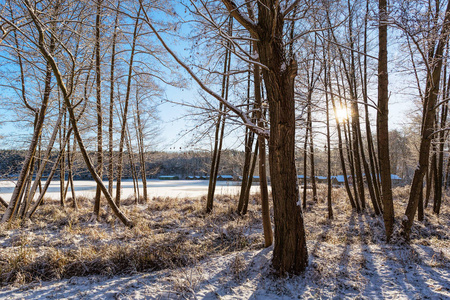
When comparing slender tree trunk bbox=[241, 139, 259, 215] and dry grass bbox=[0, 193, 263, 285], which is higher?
slender tree trunk bbox=[241, 139, 259, 215]

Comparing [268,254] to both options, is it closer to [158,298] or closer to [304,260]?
[304,260]

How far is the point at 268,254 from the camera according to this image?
369cm

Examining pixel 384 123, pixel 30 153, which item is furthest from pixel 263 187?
pixel 30 153

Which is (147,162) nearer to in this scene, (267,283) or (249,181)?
(249,181)

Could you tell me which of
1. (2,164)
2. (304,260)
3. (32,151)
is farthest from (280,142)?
(2,164)

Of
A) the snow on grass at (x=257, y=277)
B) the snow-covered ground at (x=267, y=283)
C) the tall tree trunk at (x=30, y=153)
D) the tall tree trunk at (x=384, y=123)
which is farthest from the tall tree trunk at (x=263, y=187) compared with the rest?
the tall tree trunk at (x=30, y=153)

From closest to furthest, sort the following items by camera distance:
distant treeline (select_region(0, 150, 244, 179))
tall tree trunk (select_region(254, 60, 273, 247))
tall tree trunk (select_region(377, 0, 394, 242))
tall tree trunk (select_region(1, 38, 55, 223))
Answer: tall tree trunk (select_region(254, 60, 273, 247)), tall tree trunk (select_region(377, 0, 394, 242)), tall tree trunk (select_region(1, 38, 55, 223)), distant treeline (select_region(0, 150, 244, 179))

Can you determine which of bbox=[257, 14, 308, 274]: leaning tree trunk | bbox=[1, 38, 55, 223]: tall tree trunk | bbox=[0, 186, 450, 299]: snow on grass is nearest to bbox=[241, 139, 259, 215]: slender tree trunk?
bbox=[0, 186, 450, 299]: snow on grass

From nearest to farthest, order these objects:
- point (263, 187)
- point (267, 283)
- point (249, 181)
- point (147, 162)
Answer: point (267, 283) → point (263, 187) → point (249, 181) → point (147, 162)

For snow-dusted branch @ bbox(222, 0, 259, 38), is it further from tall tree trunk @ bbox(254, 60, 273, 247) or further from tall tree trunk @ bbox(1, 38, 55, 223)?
tall tree trunk @ bbox(1, 38, 55, 223)

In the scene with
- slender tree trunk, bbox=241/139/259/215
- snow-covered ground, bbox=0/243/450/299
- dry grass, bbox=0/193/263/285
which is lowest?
dry grass, bbox=0/193/263/285

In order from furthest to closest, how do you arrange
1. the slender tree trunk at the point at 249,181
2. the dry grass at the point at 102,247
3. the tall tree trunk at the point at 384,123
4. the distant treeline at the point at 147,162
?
the slender tree trunk at the point at 249,181
the distant treeline at the point at 147,162
the tall tree trunk at the point at 384,123
the dry grass at the point at 102,247

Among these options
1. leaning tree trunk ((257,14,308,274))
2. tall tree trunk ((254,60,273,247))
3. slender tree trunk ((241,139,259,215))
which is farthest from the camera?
slender tree trunk ((241,139,259,215))

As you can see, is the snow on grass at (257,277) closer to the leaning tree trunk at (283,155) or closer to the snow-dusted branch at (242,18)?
the leaning tree trunk at (283,155)
